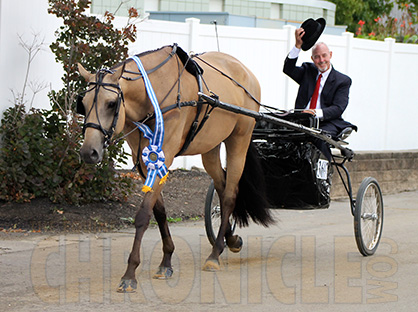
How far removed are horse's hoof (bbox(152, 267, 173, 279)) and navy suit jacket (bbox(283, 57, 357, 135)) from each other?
2.37 metres

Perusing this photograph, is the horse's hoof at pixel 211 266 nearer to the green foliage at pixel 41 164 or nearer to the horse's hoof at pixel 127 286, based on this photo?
the horse's hoof at pixel 127 286

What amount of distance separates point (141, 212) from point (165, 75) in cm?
115

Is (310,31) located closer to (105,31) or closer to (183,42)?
(105,31)

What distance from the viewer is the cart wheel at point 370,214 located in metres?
7.58

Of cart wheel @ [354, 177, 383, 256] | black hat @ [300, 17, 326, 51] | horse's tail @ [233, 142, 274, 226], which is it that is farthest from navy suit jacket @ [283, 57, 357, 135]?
horse's tail @ [233, 142, 274, 226]

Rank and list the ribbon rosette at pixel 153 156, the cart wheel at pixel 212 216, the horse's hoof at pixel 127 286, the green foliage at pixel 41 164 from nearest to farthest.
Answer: the horse's hoof at pixel 127 286
the ribbon rosette at pixel 153 156
the cart wheel at pixel 212 216
the green foliage at pixel 41 164

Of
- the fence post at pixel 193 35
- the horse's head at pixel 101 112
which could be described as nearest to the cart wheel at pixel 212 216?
the horse's head at pixel 101 112

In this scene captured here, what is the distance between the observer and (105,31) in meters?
8.58

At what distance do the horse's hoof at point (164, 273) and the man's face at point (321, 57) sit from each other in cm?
282

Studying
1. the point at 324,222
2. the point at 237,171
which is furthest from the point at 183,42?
the point at 237,171

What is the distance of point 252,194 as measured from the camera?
7.39m

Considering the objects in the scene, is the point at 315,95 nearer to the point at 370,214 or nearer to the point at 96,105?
the point at 370,214

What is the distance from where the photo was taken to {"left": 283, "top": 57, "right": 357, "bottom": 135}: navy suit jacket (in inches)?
301

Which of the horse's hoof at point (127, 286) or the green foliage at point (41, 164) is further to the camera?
the green foliage at point (41, 164)
